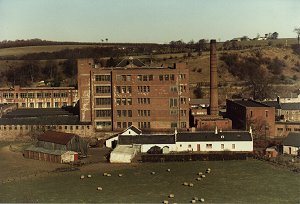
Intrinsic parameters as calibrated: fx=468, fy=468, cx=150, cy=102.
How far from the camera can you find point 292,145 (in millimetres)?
60531

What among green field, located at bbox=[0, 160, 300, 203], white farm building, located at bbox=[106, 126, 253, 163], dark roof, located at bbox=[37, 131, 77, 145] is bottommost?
green field, located at bbox=[0, 160, 300, 203]

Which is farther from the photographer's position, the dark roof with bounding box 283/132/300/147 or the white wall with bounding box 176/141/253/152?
the white wall with bounding box 176/141/253/152

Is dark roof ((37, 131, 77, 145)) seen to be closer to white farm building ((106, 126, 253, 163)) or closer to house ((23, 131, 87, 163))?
house ((23, 131, 87, 163))

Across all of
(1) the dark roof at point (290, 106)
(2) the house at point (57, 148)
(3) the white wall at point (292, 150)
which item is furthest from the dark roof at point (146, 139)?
(1) the dark roof at point (290, 106)

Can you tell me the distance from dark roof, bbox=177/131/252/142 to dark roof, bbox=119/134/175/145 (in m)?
1.36

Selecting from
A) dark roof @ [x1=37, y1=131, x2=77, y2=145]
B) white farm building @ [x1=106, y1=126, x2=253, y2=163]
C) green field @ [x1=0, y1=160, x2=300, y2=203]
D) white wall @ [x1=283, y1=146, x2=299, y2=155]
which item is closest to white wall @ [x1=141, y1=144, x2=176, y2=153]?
white farm building @ [x1=106, y1=126, x2=253, y2=163]

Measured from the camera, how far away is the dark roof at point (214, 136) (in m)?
62.7

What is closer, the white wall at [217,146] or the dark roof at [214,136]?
the white wall at [217,146]

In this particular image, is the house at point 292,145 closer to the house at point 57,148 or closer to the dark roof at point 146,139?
the dark roof at point 146,139

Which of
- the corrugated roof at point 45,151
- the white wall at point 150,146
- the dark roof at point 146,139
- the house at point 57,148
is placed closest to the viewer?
the house at point 57,148

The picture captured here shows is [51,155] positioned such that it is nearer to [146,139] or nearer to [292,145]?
[146,139]

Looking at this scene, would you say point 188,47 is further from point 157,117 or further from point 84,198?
point 84,198

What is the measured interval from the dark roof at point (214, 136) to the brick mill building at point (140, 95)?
979 centimetres

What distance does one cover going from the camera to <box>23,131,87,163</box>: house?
5925 centimetres
